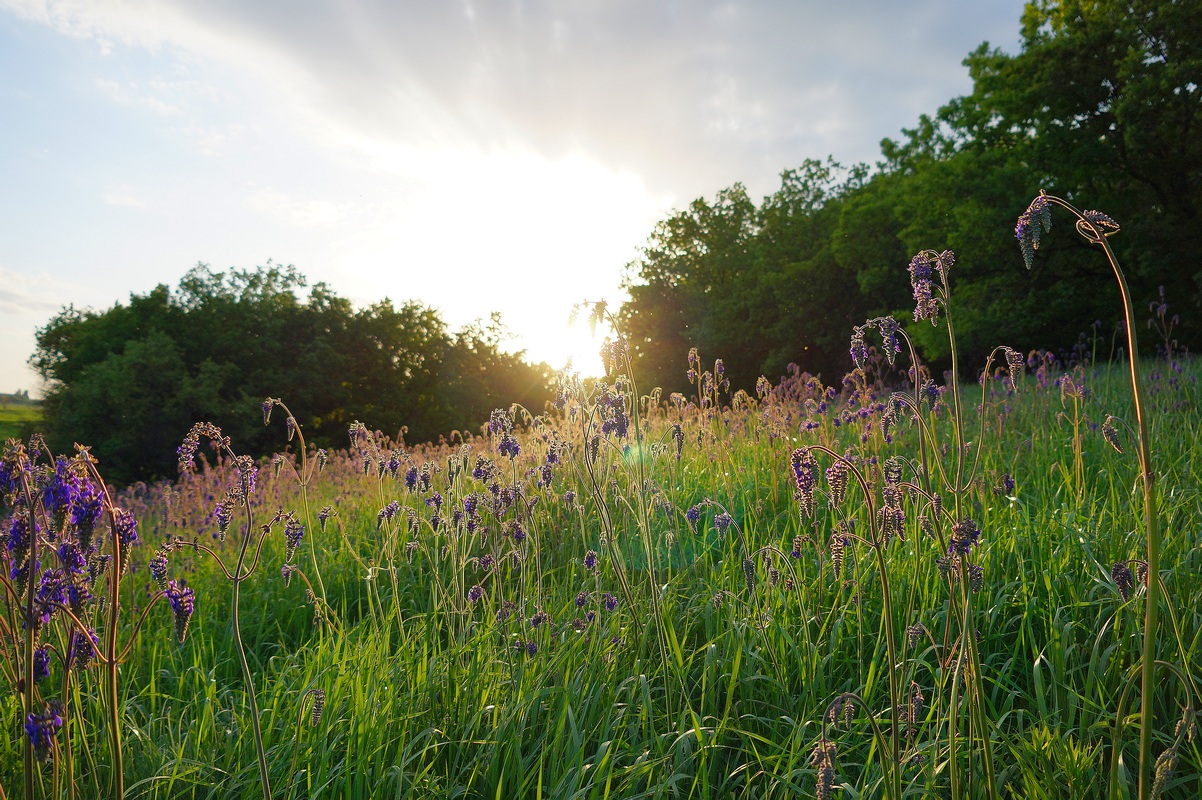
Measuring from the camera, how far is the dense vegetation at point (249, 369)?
22.6m

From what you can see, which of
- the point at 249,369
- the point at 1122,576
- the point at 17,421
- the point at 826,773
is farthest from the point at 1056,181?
the point at 17,421

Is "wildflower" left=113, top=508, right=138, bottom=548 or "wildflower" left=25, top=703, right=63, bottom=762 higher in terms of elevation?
"wildflower" left=113, top=508, right=138, bottom=548

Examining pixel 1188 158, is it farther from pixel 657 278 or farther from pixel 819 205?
pixel 657 278

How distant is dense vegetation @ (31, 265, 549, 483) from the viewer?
22641mm

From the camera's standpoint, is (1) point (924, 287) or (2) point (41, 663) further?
(1) point (924, 287)

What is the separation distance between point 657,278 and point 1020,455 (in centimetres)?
3389

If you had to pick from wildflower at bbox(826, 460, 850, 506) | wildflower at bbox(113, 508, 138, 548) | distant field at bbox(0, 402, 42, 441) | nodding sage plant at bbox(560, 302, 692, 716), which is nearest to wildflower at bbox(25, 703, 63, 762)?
wildflower at bbox(113, 508, 138, 548)

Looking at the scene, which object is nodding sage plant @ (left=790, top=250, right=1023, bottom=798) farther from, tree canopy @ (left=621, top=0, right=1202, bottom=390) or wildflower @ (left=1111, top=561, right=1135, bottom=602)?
tree canopy @ (left=621, top=0, right=1202, bottom=390)

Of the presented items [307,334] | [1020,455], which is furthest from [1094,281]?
[307,334]

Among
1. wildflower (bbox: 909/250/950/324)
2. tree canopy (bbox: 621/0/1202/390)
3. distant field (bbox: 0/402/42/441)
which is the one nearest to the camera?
wildflower (bbox: 909/250/950/324)

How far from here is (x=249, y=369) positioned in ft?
93.7

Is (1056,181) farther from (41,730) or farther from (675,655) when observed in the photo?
(41,730)

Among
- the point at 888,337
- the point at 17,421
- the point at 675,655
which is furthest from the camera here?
the point at 17,421

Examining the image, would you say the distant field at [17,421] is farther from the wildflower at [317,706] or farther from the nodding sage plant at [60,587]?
the nodding sage plant at [60,587]
